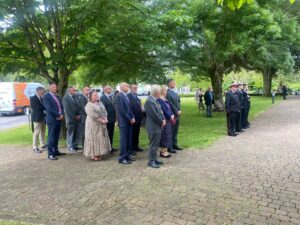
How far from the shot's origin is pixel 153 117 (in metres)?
6.93

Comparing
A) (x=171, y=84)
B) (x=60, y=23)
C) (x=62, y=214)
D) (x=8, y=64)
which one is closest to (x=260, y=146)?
(x=171, y=84)

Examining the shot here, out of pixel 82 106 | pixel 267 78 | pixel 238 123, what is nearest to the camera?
pixel 82 106

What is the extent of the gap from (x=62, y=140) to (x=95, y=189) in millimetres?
5821

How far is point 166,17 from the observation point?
8.95 meters

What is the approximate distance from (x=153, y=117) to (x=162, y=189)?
6.33ft

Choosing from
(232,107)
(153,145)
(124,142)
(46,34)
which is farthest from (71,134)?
(232,107)

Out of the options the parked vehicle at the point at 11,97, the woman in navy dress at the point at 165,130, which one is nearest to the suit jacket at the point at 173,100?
the woman in navy dress at the point at 165,130

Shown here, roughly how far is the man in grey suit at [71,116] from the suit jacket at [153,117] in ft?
10.0

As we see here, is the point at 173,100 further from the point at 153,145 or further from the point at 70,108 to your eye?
the point at 70,108

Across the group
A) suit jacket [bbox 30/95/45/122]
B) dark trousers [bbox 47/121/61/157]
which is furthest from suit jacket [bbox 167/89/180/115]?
suit jacket [bbox 30/95/45/122]

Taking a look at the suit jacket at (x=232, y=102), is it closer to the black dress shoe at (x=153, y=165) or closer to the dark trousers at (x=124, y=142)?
the dark trousers at (x=124, y=142)

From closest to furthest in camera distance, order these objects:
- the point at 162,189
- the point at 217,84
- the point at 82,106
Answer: the point at 162,189, the point at 82,106, the point at 217,84

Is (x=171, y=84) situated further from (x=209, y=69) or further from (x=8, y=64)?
(x=209, y=69)

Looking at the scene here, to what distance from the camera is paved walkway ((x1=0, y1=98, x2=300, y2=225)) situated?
14.6 ft
